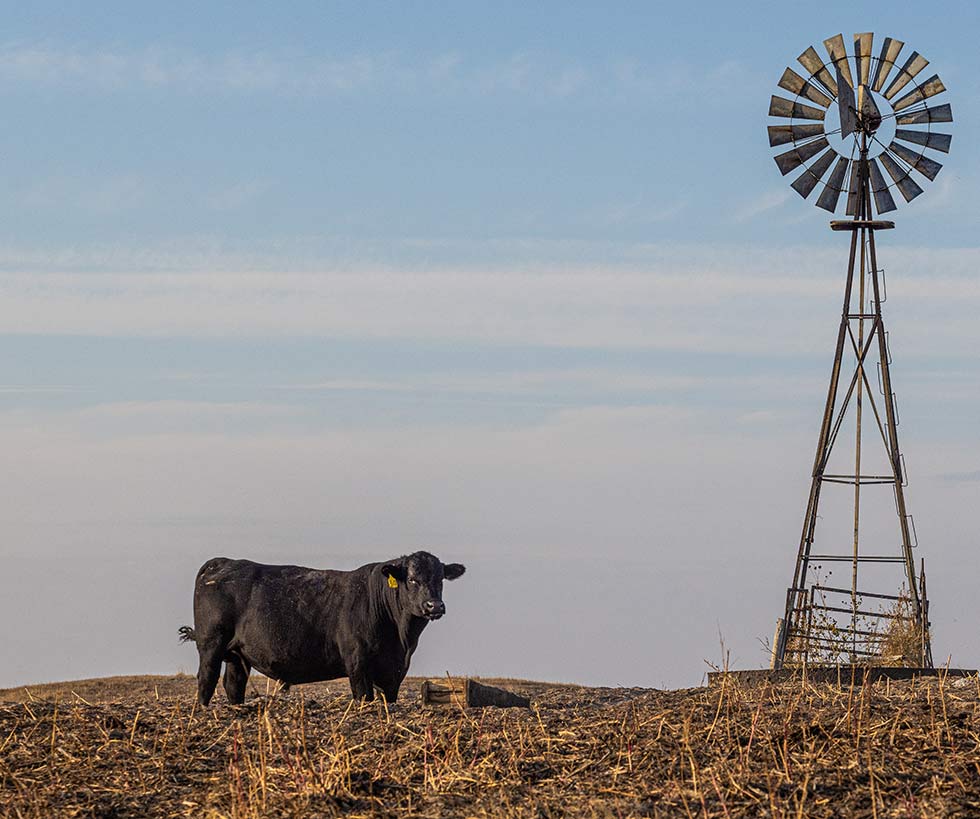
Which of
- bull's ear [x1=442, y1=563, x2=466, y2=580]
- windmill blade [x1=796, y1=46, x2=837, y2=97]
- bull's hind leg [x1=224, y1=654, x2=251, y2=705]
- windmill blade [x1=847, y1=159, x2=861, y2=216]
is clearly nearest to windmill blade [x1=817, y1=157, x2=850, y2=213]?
windmill blade [x1=847, y1=159, x2=861, y2=216]

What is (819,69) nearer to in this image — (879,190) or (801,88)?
(801,88)

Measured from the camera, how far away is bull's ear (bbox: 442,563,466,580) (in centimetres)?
1672

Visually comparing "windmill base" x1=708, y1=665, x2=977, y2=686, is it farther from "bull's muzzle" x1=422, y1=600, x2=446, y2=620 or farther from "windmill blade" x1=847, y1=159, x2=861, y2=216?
"windmill blade" x1=847, y1=159, x2=861, y2=216

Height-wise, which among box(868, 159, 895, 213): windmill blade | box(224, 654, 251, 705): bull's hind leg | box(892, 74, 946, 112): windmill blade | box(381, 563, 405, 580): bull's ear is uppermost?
box(892, 74, 946, 112): windmill blade

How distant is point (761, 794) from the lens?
9.19m

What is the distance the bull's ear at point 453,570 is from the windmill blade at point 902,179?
10.2m

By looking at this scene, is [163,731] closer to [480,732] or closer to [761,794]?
[480,732]

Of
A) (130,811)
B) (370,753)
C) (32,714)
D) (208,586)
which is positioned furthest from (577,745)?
(208,586)

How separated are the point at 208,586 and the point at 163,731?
4.76 m

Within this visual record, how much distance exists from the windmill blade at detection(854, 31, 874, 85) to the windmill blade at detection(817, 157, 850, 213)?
1.27 m

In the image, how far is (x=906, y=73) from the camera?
22234 mm

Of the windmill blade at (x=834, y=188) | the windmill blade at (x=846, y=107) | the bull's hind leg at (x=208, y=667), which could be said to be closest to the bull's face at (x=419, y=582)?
the bull's hind leg at (x=208, y=667)

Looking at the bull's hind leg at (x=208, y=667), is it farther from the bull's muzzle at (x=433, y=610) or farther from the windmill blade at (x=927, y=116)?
the windmill blade at (x=927, y=116)

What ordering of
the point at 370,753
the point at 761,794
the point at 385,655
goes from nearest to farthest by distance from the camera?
the point at 761,794
the point at 370,753
the point at 385,655
